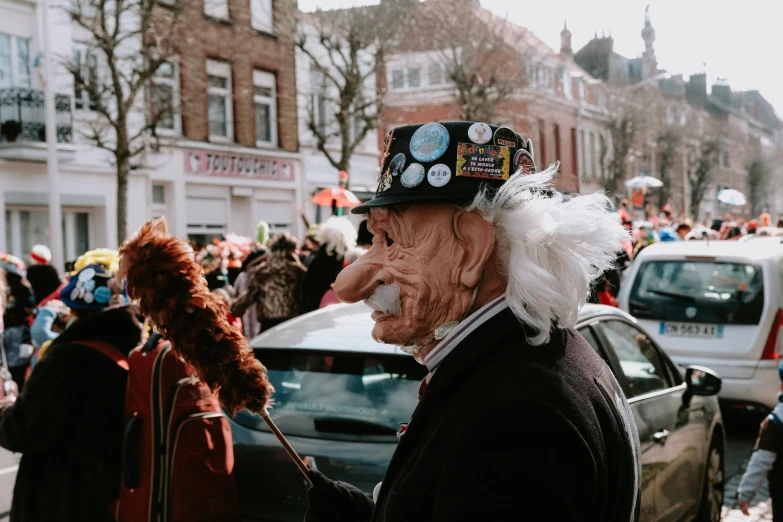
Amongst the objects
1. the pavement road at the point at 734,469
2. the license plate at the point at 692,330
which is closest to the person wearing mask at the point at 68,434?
the pavement road at the point at 734,469

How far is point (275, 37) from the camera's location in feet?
95.6

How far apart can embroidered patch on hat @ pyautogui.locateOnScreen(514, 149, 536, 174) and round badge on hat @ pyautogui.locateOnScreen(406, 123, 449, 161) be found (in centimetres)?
17

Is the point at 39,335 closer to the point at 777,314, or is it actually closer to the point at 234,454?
the point at 234,454

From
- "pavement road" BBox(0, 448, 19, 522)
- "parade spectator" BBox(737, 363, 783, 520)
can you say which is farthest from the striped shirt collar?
"pavement road" BBox(0, 448, 19, 522)

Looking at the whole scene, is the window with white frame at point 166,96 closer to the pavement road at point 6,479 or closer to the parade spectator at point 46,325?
the parade spectator at point 46,325

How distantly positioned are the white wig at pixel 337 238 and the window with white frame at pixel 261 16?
2087 centimetres

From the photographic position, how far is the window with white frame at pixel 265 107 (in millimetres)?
28781

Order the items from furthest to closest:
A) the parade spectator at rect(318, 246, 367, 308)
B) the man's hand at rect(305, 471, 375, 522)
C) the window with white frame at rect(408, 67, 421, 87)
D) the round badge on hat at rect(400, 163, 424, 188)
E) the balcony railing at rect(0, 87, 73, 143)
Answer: the window with white frame at rect(408, 67, 421, 87) < the balcony railing at rect(0, 87, 73, 143) < the parade spectator at rect(318, 246, 367, 308) < the man's hand at rect(305, 471, 375, 522) < the round badge on hat at rect(400, 163, 424, 188)

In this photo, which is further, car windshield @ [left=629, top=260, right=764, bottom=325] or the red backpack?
car windshield @ [left=629, top=260, right=764, bottom=325]

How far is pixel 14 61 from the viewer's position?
67.7ft

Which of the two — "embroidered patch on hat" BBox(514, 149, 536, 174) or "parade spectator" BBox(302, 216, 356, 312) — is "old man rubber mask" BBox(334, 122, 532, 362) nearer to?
"embroidered patch on hat" BBox(514, 149, 536, 174)

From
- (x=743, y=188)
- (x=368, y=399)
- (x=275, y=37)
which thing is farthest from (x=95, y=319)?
(x=743, y=188)

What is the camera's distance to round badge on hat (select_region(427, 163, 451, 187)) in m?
1.90

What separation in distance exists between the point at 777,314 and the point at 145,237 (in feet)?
23.8
